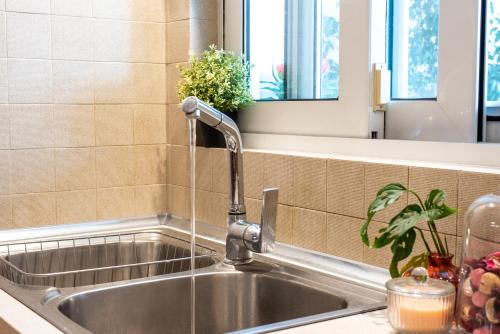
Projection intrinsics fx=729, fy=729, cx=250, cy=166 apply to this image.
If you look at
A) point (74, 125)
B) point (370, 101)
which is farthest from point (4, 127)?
point (370, 101)

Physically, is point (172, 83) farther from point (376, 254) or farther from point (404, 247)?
point (404, 247)

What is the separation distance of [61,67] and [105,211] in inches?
17.0

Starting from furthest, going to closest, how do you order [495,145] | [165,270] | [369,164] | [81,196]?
[81,196] → [165,270] → [369,164] → [495,145]

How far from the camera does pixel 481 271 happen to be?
1.05 metres

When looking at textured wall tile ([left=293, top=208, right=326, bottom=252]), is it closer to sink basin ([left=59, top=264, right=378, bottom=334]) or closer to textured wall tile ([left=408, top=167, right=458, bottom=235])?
sink basin ([left=59, top=264, right=378, bottom=334])

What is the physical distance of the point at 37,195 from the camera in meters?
2.02

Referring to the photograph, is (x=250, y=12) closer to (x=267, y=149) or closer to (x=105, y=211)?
(x=267, y=149)

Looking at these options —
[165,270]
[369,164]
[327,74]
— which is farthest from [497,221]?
[165,270]

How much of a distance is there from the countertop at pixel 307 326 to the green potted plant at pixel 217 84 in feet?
2.70

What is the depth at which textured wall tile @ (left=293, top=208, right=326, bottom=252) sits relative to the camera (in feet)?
5.39

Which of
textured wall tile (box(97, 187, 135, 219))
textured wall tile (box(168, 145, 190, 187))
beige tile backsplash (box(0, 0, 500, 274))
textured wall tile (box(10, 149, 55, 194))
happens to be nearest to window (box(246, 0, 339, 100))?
beige tile backsplash (box(0, 0, 500, 274))

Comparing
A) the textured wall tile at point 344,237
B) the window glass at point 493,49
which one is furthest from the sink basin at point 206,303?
the window glass at point 493,49

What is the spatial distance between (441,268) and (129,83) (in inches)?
49.4

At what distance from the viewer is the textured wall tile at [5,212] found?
1.97 metres
